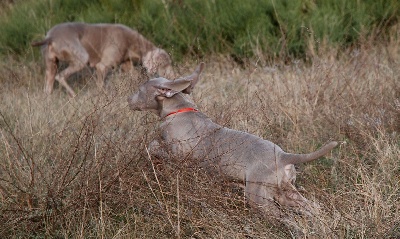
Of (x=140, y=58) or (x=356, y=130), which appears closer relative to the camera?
(x=356, y=130)

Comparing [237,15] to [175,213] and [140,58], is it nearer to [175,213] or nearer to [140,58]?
[140,58]

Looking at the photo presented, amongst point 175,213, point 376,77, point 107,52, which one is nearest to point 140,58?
point 107,52

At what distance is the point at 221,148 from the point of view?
182 inches

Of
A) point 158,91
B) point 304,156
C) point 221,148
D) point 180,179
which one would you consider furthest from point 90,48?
point 304,156

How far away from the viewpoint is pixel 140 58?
9.40 meters

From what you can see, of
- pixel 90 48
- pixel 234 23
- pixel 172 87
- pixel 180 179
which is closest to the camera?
pixel 180 179

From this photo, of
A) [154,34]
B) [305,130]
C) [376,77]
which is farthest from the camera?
[154,34]

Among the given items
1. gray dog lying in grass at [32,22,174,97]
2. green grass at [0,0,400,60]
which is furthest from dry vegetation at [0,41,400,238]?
gray dog lying in grass at [32,22,174,97]

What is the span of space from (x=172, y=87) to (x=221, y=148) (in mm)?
622

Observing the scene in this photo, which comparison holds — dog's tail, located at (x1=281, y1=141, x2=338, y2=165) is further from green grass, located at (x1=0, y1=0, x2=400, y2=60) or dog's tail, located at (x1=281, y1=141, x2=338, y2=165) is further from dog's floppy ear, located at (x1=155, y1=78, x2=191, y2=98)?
green grass, located at (x1=0, y1=0, x2=400, y2=60)

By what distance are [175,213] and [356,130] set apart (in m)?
1.90

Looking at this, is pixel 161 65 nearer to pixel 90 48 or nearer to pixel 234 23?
pixel 90 48

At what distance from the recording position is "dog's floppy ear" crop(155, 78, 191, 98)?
4.93m

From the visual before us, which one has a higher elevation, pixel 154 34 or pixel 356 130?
pixel 356 130
